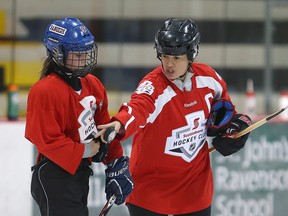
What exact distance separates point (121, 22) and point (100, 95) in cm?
409

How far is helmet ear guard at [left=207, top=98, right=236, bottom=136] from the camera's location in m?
2.98

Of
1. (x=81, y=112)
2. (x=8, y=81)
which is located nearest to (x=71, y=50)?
(x=81, y=112)

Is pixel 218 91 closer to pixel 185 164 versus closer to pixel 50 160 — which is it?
pixel 185 164

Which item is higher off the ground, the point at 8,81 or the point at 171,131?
the point at 171,131

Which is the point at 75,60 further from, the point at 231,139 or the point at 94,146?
the point at 231,139

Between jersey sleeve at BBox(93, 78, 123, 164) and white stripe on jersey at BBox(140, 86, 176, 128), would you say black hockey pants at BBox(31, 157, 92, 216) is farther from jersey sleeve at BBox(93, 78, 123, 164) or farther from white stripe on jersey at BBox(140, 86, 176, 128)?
white stripe on jersey at BBox(140, 86, 176, 128)

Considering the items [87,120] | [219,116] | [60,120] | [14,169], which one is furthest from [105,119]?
[14,169]

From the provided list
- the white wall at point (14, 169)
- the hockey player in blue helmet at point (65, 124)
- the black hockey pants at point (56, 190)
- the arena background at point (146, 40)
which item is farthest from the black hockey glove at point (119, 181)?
the arena background at point (146, 40)

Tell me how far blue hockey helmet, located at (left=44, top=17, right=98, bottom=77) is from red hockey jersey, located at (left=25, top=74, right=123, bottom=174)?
2.1 inches

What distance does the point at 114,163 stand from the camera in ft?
9.07

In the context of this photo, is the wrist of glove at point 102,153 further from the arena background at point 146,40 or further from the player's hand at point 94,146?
→ the arena background at point 146,40

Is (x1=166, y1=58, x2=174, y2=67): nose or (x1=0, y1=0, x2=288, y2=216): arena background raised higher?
(x1=166, y1=58, x2=174, y2=67): nose

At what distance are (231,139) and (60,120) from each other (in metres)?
0.77

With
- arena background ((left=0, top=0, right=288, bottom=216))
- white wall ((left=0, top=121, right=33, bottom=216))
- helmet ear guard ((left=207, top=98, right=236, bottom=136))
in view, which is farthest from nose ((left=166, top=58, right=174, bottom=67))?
arena background ((left=0, top=0, right=288, bottom=216))
